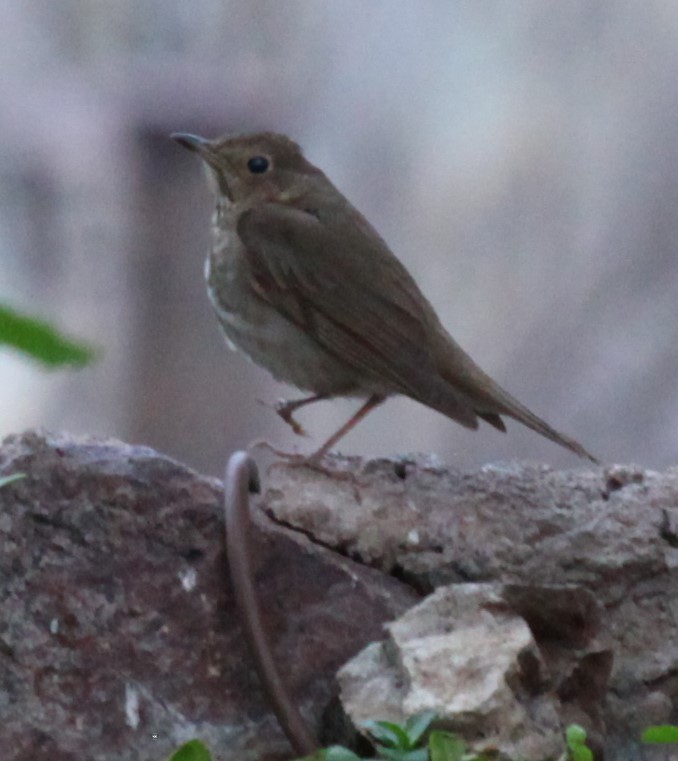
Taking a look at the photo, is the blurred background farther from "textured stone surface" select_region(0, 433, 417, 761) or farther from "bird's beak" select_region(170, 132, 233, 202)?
"textured stone surface" select_region(0, 433, 417, 761)

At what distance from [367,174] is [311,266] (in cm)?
337

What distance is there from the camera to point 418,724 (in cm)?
186

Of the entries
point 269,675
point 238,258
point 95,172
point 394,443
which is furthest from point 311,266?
point 95,172

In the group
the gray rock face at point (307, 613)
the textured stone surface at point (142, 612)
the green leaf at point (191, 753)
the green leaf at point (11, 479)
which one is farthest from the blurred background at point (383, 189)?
the green leaf at point (191, 753)

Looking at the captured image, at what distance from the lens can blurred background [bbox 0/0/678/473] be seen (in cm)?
595

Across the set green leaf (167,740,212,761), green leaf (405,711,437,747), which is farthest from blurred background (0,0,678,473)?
green leaf (167,740,212,761)

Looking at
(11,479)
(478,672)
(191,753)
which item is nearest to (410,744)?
(478,672)

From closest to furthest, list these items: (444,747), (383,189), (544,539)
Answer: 1. (444,747)
2. (544,539)
3. (383,189)

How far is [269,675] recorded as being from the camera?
6.93ft

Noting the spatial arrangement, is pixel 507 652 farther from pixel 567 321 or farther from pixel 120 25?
pixel 120 25

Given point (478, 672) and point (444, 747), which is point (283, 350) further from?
point (444, 747)

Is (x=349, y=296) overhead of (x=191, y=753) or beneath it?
overhead

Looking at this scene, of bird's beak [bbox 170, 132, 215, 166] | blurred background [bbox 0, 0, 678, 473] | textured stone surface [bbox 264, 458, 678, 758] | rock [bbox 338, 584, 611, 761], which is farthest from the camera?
blurred background [bbox 0, 0, 678, 473]

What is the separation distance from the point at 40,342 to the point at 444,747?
1088 mm
